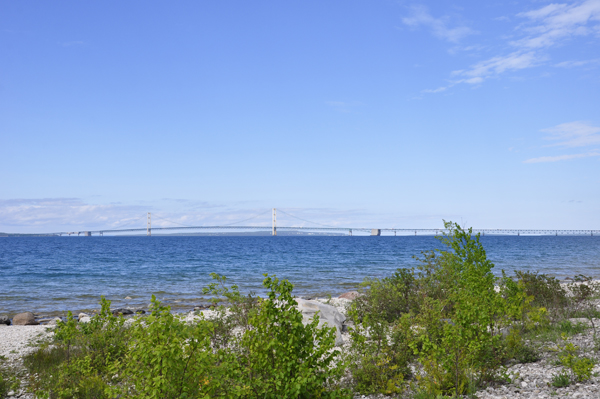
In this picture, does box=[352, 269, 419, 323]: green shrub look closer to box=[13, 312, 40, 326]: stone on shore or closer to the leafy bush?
the leafy bush

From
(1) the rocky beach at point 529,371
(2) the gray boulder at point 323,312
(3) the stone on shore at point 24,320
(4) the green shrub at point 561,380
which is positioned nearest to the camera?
(1) the rocky beach at point 529,371

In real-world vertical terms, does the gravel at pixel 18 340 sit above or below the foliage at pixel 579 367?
below

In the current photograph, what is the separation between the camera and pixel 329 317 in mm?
11133

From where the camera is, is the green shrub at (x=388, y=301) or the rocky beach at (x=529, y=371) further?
the green shrub at (x=388, y=301)

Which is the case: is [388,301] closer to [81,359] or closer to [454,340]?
[454,340]

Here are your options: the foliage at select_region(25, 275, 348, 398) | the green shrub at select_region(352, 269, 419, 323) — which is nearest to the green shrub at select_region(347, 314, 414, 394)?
the foliage at select_region(25, 275, 348, 398)

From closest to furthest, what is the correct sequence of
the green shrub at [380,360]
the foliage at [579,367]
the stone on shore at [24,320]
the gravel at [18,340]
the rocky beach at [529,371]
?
the rocky beach at [529,371] → the foliage at [579,367] → the green shrub at [380,360] → the gravel at [18,340] → the stone on shore at [24,320]

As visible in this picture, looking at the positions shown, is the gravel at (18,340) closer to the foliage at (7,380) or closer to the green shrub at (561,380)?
the foliage at (7,380)

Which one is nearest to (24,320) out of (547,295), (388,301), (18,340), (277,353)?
(18,340)

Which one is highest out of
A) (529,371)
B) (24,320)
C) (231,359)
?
(231,359)

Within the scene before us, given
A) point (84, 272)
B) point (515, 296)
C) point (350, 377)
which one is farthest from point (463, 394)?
point (84, 272)

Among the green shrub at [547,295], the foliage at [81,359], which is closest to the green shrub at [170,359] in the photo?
the foliage at [81,359]

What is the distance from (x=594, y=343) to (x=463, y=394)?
3.57 metres

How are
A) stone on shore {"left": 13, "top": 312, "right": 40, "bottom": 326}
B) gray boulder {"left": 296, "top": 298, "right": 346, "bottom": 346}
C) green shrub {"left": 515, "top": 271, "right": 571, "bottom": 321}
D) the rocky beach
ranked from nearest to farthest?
the rocky beach → green shrub {"left": 515, "top": 271, "right": 571, "bottom": 321} → gray boulder {"left": 296, "top": 298, "right": 346, "bottom": 346} → stone on shore {"left": 13, "top": 312, "right": 40, "bottom": 326}
